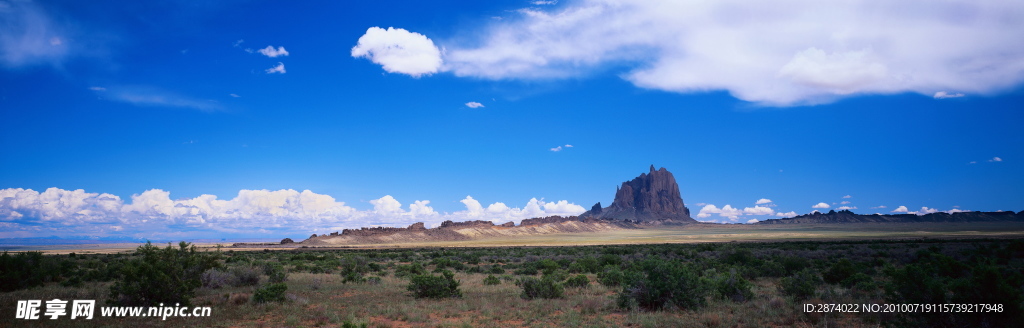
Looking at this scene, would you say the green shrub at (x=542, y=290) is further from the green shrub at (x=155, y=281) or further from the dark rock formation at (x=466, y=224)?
the dark rock formation at (x=466, y=224)

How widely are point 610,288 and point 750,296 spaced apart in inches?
202

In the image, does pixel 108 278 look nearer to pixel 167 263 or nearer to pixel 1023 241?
pixel 167 263

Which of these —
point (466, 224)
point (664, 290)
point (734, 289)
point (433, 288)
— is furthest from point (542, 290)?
point (466, 224)

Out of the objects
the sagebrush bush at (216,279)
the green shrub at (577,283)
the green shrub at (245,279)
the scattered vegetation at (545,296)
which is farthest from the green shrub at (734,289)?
the sagebrush bush at (216,279)

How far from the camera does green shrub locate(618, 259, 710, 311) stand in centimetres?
1264

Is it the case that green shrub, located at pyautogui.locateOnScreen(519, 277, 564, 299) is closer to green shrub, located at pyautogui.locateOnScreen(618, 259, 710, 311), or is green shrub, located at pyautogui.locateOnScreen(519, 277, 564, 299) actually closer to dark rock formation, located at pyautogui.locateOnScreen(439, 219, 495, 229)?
green shrub, located at pyautogui.locateOnScreen(618, 259, 710, 311)

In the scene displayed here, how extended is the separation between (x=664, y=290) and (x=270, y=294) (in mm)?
11197

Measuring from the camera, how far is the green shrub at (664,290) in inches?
498

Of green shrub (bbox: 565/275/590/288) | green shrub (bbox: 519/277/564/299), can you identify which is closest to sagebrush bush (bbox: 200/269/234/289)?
green shrub (bbox: 519/277/564/299)

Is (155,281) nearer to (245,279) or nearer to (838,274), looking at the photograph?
(245,279)

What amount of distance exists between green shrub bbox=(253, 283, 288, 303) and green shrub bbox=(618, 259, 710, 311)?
32.3ft

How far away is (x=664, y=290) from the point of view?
12.8 m

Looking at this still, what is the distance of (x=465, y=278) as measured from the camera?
2206 centimetres

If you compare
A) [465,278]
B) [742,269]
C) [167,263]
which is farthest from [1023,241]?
[167,263]
